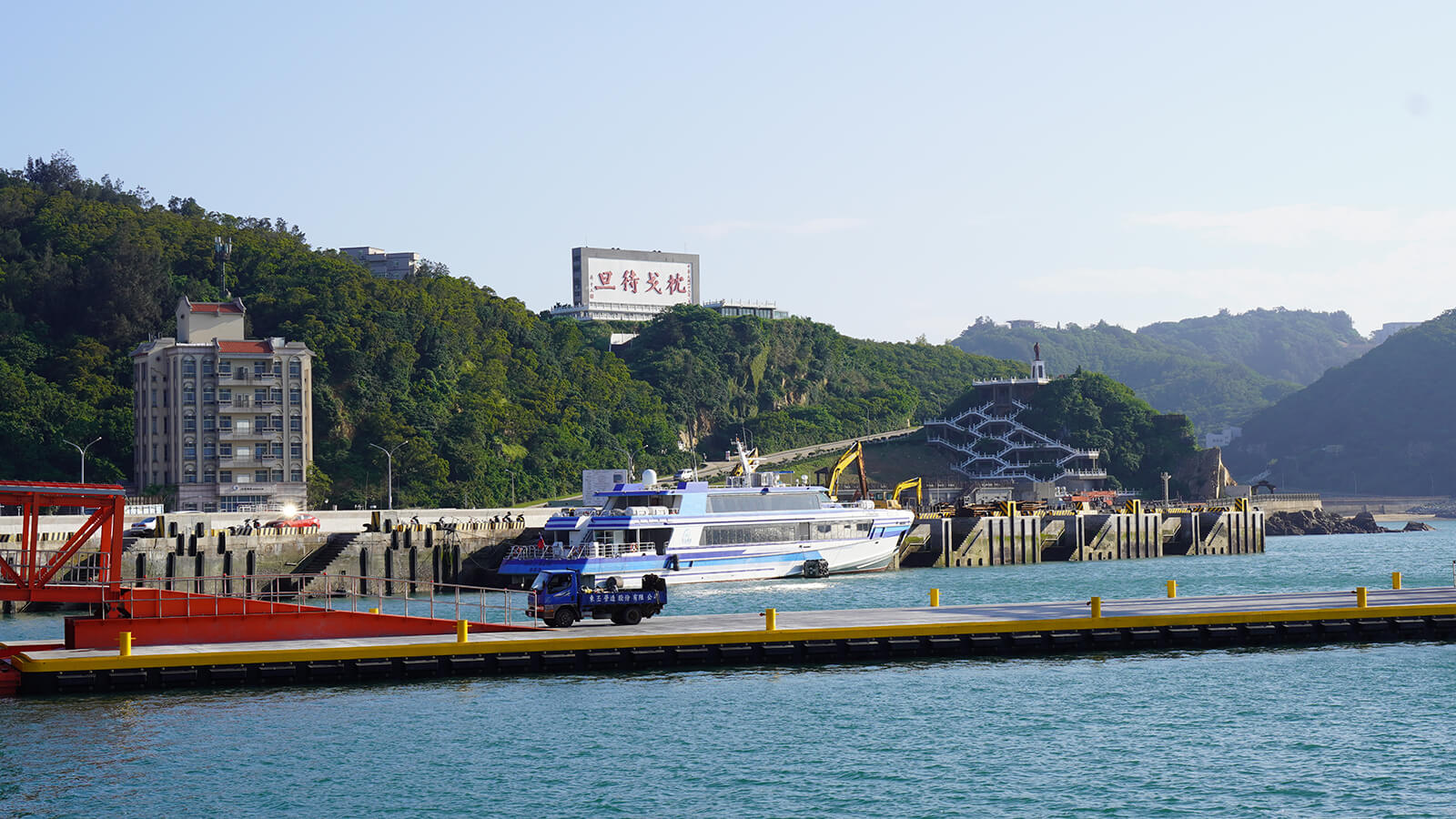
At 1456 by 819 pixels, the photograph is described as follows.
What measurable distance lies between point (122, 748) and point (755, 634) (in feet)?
52.4

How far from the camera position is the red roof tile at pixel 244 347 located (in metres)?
107

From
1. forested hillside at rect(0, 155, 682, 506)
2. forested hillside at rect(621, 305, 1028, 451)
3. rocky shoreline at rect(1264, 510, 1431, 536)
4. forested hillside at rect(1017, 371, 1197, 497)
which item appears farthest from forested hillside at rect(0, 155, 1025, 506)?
rocky shoreline at rect(1264, 510, 1431, 536)

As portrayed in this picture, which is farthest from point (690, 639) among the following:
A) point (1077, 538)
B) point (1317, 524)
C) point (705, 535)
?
point (1317, 524)

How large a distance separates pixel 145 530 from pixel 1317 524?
13973 centimetres

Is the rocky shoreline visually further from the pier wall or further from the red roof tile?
the red roof tile

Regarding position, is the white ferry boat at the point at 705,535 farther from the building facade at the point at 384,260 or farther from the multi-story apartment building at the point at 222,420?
the building facade at the point at 384,260

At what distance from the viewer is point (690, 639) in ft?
127

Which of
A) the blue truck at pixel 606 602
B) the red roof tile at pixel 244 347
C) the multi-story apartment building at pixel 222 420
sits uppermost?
the red roof tile at pixel 244 347

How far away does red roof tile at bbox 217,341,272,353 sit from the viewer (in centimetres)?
10669

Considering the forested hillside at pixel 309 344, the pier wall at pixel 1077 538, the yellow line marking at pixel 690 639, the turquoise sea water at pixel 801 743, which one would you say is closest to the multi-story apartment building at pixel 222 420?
the forested hillside at pixel 309 344

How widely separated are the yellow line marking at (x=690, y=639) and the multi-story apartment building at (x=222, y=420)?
233ft

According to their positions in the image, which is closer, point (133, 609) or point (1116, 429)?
point (133, 609)

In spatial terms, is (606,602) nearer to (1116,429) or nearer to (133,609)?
(133,609)

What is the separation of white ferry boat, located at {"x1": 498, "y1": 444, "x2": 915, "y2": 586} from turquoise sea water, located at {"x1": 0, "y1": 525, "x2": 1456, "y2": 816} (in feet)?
91.9
